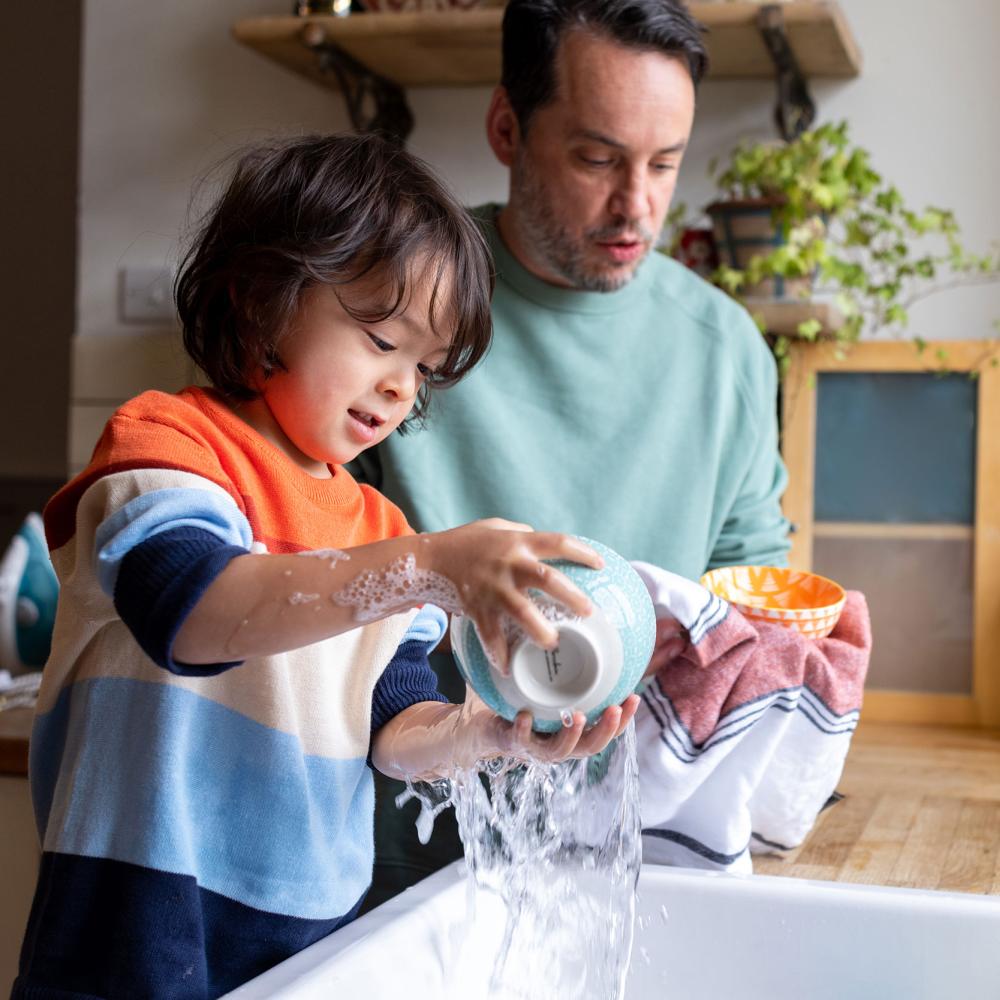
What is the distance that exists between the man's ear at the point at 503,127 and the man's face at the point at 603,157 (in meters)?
0.05

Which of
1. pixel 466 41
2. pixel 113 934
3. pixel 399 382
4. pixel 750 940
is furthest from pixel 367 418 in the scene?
pixel 466 41

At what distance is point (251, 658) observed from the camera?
73cm

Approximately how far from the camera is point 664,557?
4.67 feet

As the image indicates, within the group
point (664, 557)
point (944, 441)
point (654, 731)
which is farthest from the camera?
point (944, 441)

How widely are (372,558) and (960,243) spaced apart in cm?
149

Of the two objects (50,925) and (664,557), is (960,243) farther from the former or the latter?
(50,925)

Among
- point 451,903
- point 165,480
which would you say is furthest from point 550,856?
point 165,480

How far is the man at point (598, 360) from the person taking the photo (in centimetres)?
135

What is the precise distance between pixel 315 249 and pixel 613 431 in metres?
0.69

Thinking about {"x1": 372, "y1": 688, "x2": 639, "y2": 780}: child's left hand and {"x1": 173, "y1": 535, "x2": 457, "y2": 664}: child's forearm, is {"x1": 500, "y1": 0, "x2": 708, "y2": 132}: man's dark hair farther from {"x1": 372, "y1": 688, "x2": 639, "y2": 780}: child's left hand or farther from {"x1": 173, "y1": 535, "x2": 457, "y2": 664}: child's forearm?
{"x1": 173, "y1": 535, "x2": 457, "y2": 664}: child's forearm

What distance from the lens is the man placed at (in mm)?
1352

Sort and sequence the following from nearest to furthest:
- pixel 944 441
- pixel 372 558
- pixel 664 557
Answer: pixel 372 558 < pixel 664 557 < pixel 944 441

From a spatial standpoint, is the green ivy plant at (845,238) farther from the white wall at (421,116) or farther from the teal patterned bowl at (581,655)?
the teal patterned bowl at (581,655)

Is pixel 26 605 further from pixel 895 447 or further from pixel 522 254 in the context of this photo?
pixel 895 447
